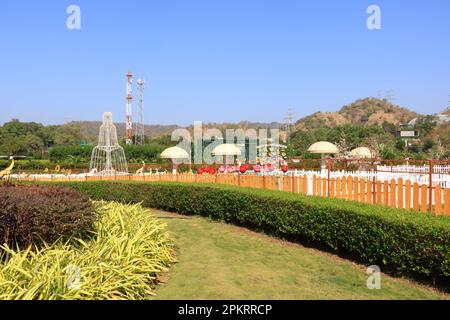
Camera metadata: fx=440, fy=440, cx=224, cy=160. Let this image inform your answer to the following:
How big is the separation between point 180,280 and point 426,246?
296 cm

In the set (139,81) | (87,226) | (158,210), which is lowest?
(158,210)

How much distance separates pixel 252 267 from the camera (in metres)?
6.02

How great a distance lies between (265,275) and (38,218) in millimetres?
2883

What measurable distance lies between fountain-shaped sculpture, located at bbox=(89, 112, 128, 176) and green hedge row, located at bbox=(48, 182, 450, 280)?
12062 mm

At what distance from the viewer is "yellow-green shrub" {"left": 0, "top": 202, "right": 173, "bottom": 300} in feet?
13.7

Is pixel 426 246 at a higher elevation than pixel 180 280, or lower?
higher

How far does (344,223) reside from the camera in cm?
645

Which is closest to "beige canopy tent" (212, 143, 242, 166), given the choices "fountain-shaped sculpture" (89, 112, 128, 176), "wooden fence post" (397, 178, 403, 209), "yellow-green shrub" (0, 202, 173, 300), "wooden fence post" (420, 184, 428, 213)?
"fountain-shaped sculpture" (89, 112, 128, 176)

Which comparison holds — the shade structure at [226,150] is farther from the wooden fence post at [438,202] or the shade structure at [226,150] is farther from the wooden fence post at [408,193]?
the wooden fence post at [438,202]

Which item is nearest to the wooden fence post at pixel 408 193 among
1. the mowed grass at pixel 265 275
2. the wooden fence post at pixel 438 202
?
the wooden fence post at pixel 438 202

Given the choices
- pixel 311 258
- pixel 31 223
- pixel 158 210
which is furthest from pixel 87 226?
pixel 158 210

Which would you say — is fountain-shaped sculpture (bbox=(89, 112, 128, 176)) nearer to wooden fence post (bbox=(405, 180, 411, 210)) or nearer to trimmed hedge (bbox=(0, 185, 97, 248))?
trimmed hedge (bbox=(0, 185, 97, 248))
